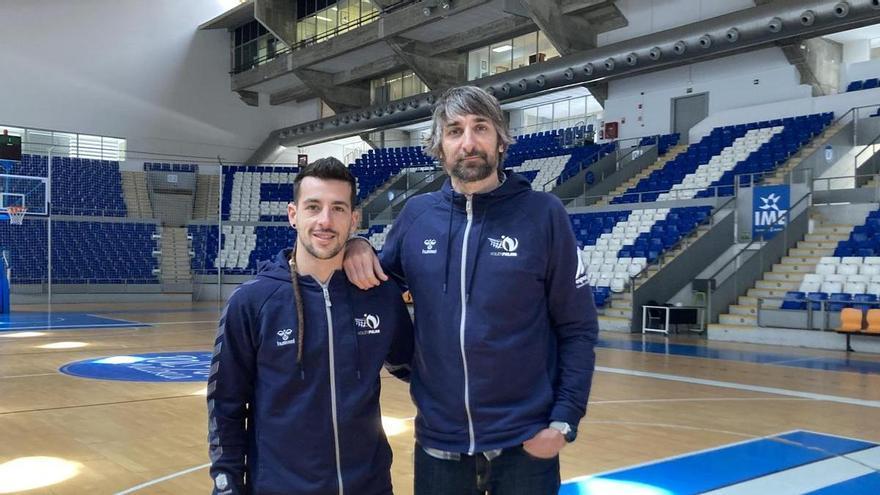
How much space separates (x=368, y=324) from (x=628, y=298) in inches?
531

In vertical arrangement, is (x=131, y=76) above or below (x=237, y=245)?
above

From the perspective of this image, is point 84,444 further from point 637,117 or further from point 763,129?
point 637,117

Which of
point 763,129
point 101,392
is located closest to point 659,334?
point 763,129

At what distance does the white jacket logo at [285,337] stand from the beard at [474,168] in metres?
0.65

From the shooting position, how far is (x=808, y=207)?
15164 millimetres

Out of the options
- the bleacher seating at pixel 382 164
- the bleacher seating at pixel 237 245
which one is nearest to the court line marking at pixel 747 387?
the bleacher seating at pixel 237 245

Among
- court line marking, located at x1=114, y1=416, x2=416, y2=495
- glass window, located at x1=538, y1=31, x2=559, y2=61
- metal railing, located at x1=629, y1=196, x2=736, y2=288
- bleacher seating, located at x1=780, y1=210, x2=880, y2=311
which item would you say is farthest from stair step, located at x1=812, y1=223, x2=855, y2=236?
court line marking, located at x1=114, y1=416, x2=416, y2=495

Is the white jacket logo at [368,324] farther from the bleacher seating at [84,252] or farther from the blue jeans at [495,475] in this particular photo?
the bleacher seating at [84,252]

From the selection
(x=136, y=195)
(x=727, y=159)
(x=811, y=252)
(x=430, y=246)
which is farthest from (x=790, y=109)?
(x=136, y=195)

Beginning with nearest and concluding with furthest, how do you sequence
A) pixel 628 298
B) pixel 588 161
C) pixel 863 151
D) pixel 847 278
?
1. pixel 847 278
2. pixel 628 298
3. pixel 863 151
4. pixel 588 161

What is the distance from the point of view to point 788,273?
13859 mm

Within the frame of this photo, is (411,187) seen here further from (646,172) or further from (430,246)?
(430,246)

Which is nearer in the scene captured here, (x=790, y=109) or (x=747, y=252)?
(x=747, y=252)

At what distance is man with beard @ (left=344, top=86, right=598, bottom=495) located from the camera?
6.61 feet
